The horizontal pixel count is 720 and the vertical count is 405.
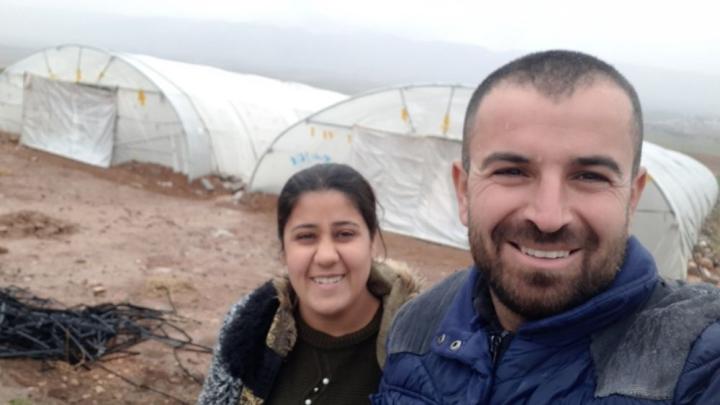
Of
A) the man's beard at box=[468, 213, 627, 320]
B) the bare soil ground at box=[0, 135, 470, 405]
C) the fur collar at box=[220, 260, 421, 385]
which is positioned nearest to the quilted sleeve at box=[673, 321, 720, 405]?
the man's beard at box=[468, 213, 627, 320]

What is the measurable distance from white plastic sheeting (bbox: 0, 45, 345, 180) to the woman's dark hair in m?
12.9

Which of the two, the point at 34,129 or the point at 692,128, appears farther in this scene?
the point at 692,128

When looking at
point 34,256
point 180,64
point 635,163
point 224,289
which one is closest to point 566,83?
point 635,163

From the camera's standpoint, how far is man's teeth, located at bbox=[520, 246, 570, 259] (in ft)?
4.29

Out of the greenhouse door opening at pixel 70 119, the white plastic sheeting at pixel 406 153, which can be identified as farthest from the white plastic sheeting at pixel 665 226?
the greenhouse door opening at pixel 70 119

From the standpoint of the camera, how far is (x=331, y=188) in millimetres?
2324

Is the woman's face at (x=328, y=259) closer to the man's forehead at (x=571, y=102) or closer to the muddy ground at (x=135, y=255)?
the man's forehead at (x=571, y=102)

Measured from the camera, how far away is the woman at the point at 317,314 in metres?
2.14

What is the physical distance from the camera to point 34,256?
8.64 meters

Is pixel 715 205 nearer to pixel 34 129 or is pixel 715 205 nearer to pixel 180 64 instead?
pixel 180 64

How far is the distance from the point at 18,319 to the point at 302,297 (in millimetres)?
4742

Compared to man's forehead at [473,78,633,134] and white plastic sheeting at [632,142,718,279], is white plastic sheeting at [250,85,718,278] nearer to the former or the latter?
white plastic sheeting at [632,142,718,279]

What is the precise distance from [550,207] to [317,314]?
1.15 meters

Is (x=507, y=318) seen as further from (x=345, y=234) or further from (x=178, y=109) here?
(x=178, y=109)
